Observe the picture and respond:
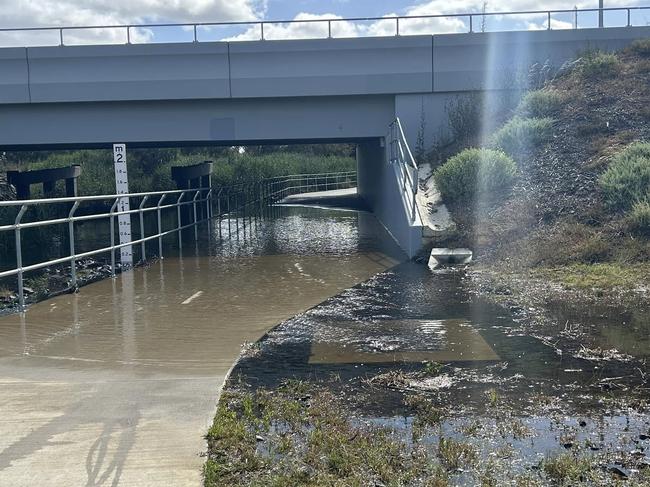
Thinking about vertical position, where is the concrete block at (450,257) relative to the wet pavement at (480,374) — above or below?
above

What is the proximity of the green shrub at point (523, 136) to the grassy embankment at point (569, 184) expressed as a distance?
0.10ft

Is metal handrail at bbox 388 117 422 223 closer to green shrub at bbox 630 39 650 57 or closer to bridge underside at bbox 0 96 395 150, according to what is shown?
bridge underside at bbox 0 96 395 150

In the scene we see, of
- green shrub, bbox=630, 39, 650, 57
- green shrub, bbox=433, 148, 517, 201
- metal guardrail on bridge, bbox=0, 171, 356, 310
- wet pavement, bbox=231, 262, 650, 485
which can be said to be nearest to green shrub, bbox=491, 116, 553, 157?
green shrub, bbox=433, 148, 517, 201

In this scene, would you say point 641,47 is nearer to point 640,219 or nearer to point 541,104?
point 541,104

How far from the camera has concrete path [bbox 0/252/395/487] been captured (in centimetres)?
515

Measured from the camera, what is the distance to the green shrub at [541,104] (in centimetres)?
2173

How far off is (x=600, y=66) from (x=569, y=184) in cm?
830

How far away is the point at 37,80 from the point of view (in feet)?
80.1

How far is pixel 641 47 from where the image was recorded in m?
25.2

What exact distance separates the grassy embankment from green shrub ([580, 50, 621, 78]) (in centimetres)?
3

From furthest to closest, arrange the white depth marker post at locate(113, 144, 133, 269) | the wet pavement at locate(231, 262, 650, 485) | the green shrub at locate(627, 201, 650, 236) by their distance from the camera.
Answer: the white depth marker post at locate(113, 144, 133, 269) → the green shrub at locate(627, 201, 650, 236) → the wet pavement at locate(231, 262, 650, 485)

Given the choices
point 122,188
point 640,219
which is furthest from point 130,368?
point 640,219

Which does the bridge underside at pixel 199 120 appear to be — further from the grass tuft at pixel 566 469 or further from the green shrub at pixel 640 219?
the grass tuft at pixel 566 469

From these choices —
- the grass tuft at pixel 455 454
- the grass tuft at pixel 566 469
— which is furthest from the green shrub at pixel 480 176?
the grass tuft at pixel 566 469
